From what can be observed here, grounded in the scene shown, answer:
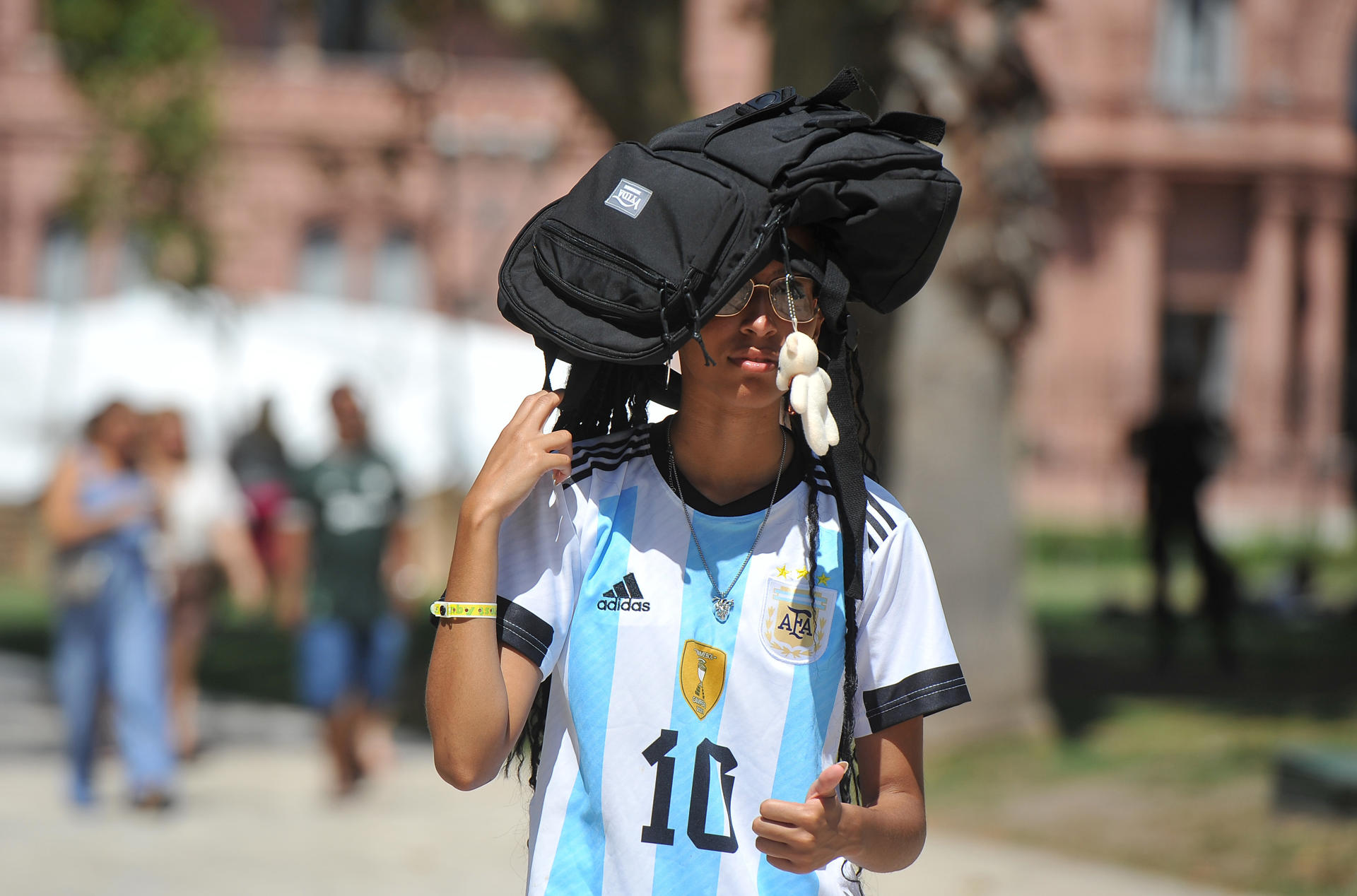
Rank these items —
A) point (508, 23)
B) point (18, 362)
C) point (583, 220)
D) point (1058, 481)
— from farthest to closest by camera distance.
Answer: point (1058, 481)
point (18, 362)
point (508, 23)
point (583, 220)

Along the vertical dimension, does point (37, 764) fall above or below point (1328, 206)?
below

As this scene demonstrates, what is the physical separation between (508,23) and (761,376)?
694cm

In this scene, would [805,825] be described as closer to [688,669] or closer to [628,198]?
[688,669]

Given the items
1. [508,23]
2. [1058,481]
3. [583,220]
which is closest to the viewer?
[583,220]

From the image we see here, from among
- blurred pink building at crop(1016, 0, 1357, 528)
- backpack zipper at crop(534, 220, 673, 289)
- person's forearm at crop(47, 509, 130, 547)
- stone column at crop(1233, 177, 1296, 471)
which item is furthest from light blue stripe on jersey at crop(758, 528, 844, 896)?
stone column at crop(1233, 177, 1296, 471)

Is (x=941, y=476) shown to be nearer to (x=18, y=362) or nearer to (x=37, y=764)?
(x=37, y=764)

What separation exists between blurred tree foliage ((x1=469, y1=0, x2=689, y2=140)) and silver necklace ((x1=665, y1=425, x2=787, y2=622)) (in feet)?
21.1

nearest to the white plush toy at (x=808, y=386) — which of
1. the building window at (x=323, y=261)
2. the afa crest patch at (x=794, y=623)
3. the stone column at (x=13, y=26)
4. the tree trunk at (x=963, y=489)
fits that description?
the afa crest patch at (x=794, y=623)

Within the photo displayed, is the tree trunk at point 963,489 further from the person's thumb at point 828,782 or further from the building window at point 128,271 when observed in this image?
the building window at point 128,271

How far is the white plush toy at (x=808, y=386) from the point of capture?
2.31m

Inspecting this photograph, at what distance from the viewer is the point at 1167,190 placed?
28.1 m

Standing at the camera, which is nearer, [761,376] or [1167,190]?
[761,376]

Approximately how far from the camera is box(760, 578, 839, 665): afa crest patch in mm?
2406

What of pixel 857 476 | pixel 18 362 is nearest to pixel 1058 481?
pixel 18 362
